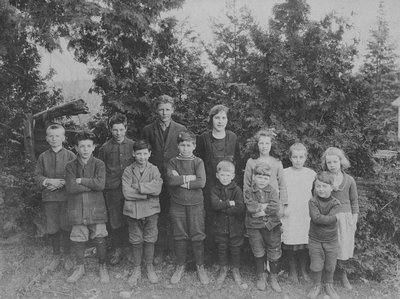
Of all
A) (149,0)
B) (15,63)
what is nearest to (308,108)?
(149,0)

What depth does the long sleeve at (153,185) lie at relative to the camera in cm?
437

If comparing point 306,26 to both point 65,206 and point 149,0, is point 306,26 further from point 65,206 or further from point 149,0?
point 65,206

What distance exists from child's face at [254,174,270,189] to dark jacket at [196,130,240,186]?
1.62 feet

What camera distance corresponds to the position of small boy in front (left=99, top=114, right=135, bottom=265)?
475cm

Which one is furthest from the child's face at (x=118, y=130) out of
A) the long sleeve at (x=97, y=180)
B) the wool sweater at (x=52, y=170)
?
the wool sweater at (x=52, y=170)

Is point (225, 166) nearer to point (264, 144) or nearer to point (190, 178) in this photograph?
point (190, 178)

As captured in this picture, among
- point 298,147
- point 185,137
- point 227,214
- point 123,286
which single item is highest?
point 185,137

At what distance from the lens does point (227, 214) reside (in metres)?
4.47

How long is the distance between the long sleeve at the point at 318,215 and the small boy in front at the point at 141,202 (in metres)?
1.81

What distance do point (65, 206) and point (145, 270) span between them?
1348mm

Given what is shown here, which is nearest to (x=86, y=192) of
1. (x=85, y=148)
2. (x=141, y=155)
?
(x=85, y=148)

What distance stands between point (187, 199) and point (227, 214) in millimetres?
523

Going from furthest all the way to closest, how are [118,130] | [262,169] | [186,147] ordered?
[118,130] < [186,147] < [262,169]

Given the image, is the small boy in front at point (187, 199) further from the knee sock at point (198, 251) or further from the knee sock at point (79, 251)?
the knee sock at point (79, 251)
